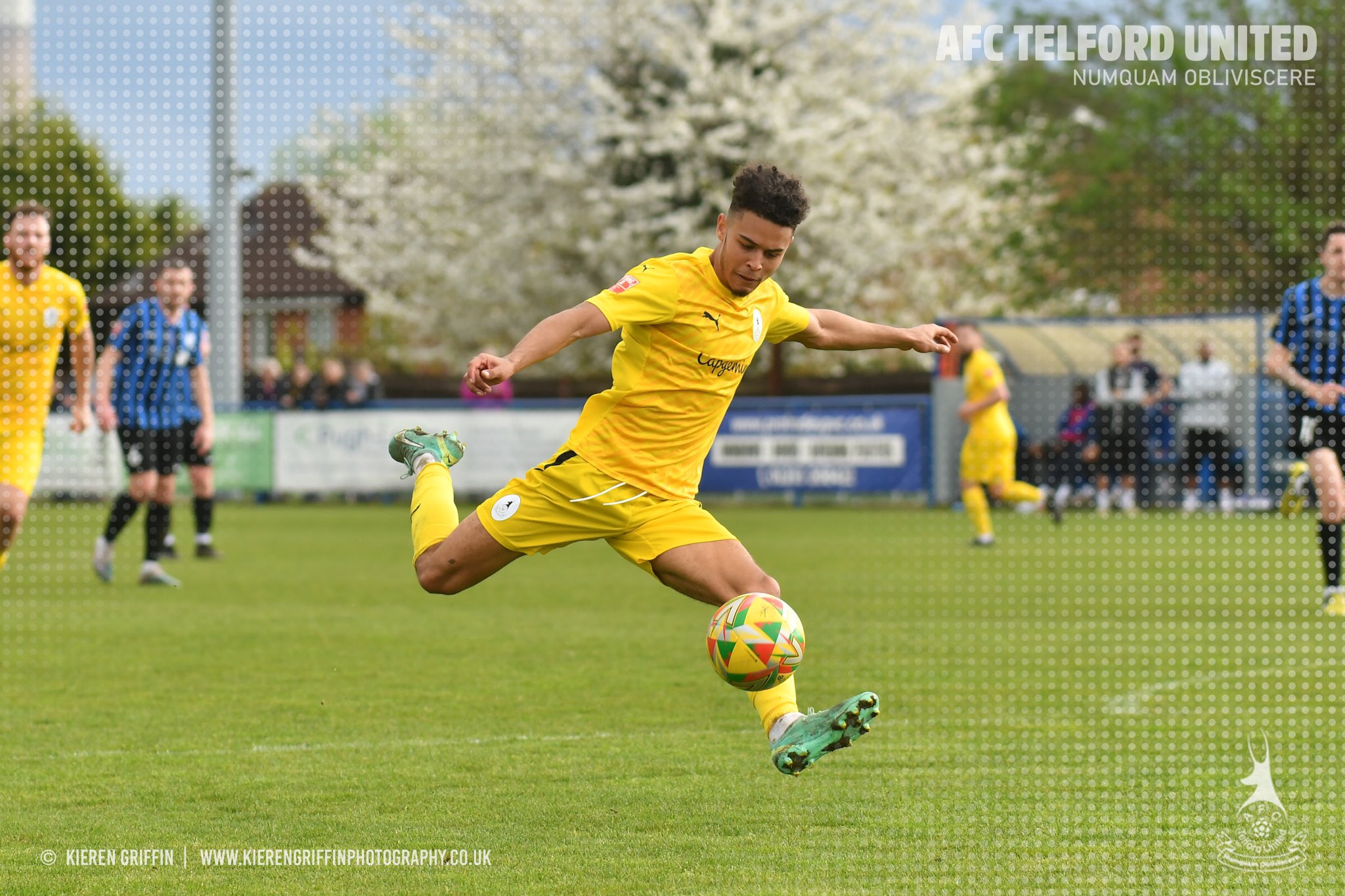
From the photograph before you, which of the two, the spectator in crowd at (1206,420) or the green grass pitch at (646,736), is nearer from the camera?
the green grass pitch at (646,736)

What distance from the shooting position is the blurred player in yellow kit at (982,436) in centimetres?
1705

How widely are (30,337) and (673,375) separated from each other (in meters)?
5.48

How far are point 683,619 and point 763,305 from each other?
5.43 meters

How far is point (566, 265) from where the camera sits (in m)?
34.8

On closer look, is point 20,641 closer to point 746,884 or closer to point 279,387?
point 746,884

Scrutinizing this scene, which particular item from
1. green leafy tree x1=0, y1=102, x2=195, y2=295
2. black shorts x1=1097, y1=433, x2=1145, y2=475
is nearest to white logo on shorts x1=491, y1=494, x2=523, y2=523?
green leafy tree x1=0, y1=102, x2=195, y2=295

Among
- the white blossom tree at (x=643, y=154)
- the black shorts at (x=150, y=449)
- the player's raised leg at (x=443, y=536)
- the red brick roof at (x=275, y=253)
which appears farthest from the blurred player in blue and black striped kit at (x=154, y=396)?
the red brick roof at (x=275, y=253)

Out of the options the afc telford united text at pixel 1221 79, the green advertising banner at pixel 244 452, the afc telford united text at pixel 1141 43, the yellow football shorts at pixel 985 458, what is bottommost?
the green advertising banner at pixel 244 452

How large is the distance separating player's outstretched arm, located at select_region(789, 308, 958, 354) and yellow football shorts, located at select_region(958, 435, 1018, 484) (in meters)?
11.3

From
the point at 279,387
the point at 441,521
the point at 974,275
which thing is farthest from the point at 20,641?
the point at 974,275

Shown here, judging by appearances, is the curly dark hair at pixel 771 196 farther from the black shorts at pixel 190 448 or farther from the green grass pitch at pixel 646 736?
the black shorts at pixel 190 448

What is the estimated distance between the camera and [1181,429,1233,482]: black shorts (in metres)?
22.9

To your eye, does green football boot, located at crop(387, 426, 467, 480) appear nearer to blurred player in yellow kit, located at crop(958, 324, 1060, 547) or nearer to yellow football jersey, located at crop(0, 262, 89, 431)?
yellow football jersey, located at crop(0, 262, 89, 431)

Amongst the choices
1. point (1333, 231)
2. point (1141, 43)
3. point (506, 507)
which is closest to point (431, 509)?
point (506, 507)
